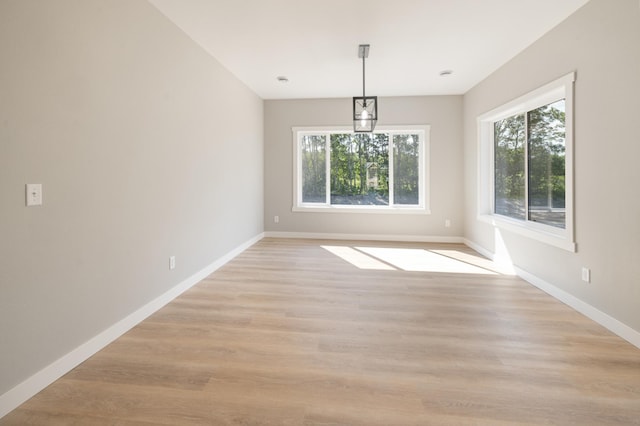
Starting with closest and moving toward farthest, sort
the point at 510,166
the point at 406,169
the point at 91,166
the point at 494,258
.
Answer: the point at 91,166, the point at 510,166, the point at 494,258, the point at 406,169

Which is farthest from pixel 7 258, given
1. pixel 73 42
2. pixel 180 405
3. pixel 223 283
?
pixel 223 283

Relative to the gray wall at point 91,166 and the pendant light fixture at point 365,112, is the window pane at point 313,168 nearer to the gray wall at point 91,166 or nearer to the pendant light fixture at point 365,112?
the pendant light fixture at point 365,112

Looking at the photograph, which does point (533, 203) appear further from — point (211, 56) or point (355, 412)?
point (211, 56)

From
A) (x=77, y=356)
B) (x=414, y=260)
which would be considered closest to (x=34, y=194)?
(x=77, y=356)

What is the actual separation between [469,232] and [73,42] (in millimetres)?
5719

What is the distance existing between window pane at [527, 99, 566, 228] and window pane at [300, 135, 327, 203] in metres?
3.54

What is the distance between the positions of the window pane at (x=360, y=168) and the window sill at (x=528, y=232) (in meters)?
1.94

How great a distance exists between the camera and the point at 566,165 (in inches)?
124

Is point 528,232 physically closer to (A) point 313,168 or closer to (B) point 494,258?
(B) point 494,258

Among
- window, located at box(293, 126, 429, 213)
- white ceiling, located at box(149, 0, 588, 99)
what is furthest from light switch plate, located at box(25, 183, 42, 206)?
window, located at box(293, 126, 429, 213)

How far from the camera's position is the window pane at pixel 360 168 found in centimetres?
639

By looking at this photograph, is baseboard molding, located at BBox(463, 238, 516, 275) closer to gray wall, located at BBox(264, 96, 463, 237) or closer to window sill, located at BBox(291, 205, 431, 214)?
gray wall, located at BBox(264, 96, 463, 237)

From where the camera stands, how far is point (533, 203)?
395cm

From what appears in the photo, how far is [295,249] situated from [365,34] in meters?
3.27
